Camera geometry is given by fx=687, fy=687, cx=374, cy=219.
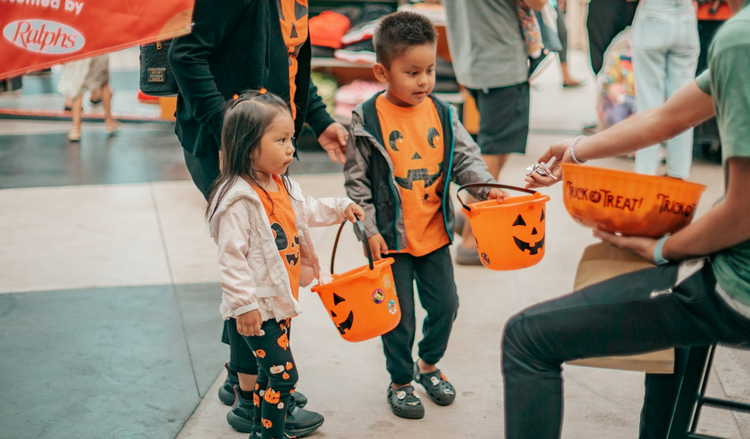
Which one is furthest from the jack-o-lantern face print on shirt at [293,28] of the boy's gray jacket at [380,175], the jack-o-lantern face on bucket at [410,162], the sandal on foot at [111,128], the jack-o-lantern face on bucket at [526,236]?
the sandal on foot at [111,128]

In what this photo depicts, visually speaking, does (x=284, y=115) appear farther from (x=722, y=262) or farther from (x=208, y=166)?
(x=722, y=262)

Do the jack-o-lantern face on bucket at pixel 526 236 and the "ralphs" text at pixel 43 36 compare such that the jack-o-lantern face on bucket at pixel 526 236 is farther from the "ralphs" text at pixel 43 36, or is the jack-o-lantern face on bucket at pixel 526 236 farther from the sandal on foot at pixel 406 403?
the "ralphs" text at pixel 43 36

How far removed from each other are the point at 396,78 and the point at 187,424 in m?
1.51

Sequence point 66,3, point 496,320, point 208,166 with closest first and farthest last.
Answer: point 66,3
point 208,166
point 496,320

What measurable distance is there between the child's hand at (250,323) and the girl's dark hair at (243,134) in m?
0.34

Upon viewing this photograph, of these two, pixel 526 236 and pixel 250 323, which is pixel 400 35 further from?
pixel 250 323

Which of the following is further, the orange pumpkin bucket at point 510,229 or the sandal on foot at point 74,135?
the sandal on foot at point 74,135

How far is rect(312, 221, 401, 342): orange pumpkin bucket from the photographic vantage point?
2.18 metres

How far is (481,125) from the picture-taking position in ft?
13.3

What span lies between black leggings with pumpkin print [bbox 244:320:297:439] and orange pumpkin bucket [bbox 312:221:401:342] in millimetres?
183

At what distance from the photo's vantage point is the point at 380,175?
2.59 meters

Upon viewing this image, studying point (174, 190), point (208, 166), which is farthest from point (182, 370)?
point (174, 190)

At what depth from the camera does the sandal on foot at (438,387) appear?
274 cm

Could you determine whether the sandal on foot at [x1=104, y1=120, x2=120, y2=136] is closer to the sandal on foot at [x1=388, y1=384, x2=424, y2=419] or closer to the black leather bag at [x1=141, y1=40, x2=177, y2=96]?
the black leather bag at [x1=141, y1=40, x2=177, y2=96]
